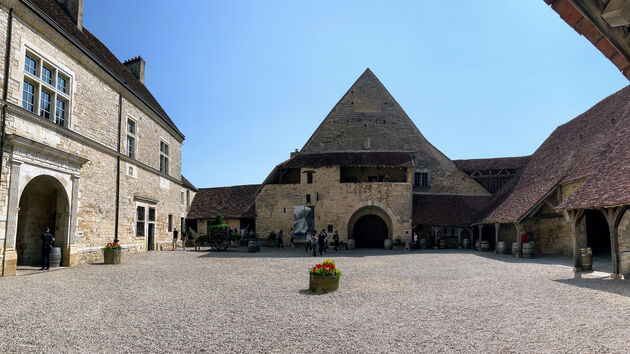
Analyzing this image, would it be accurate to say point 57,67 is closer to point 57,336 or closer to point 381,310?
point 57,336

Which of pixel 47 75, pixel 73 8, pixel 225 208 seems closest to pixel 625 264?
pixel 47 75

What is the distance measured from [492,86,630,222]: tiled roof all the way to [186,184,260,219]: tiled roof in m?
18.0

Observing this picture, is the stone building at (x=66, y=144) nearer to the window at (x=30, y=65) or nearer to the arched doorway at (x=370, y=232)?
the window at (x=30, y=65)

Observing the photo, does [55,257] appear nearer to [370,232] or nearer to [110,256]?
[110,256]

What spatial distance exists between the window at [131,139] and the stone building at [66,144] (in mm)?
→ 45

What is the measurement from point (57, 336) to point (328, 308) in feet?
13.5

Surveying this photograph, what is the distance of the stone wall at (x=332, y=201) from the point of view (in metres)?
23.8

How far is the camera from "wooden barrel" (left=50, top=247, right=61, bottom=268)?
457 inches

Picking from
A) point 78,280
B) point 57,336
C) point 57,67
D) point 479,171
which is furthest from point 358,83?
point 57,336

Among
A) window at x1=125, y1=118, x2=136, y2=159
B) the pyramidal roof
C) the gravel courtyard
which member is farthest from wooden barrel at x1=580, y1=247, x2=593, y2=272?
window at x1=125, y1=118, x2=136, y2=159

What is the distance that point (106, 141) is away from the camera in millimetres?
14648

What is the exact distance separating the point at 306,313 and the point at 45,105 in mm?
10526

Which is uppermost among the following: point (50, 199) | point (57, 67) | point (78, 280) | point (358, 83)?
point (358, 83)

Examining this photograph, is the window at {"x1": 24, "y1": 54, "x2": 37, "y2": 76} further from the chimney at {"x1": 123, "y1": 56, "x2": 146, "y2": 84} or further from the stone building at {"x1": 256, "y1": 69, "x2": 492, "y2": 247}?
the stone building at {"x1": 256, "y1": 69, "x2": 492, "y2": 247}
